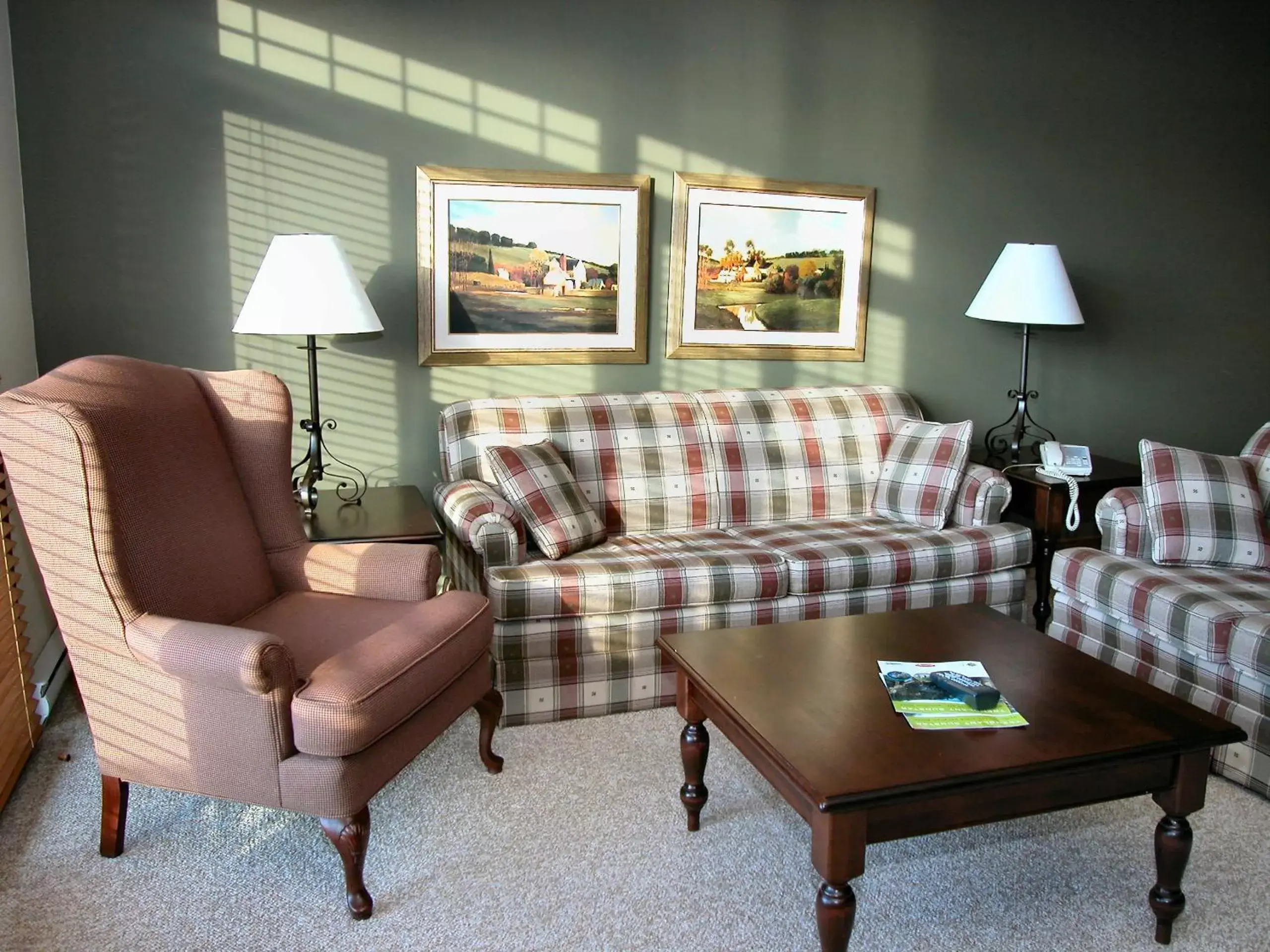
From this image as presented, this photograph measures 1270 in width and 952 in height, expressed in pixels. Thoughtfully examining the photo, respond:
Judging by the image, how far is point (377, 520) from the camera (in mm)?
3061

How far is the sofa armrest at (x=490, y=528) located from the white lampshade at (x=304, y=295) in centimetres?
62

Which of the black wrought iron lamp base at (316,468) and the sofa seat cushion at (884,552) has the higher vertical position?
the black wrought iron lamp base at (316,468)

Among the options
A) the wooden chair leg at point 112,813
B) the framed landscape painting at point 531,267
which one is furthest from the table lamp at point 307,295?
the wooden chair leg at point 112,813

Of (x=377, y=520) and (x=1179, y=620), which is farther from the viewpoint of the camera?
(x=377, y=520)

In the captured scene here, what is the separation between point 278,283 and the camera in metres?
2.94

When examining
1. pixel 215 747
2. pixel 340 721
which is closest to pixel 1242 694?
pixel 340 721

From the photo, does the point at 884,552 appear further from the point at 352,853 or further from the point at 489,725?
the point at 352,853

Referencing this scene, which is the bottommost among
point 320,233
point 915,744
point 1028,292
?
point 915,744

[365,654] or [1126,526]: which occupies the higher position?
[1126,526]

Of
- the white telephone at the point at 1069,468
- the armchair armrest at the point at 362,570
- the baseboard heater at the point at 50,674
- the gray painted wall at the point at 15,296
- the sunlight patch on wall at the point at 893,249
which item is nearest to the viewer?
the armchair armrest at the point at 362,570

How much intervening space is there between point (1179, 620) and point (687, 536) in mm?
1526

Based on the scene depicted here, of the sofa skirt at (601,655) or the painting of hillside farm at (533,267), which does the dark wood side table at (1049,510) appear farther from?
the painting of hillside farm at (533,267)

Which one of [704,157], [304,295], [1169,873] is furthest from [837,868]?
[704,157]

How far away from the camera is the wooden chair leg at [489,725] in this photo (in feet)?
8.62
